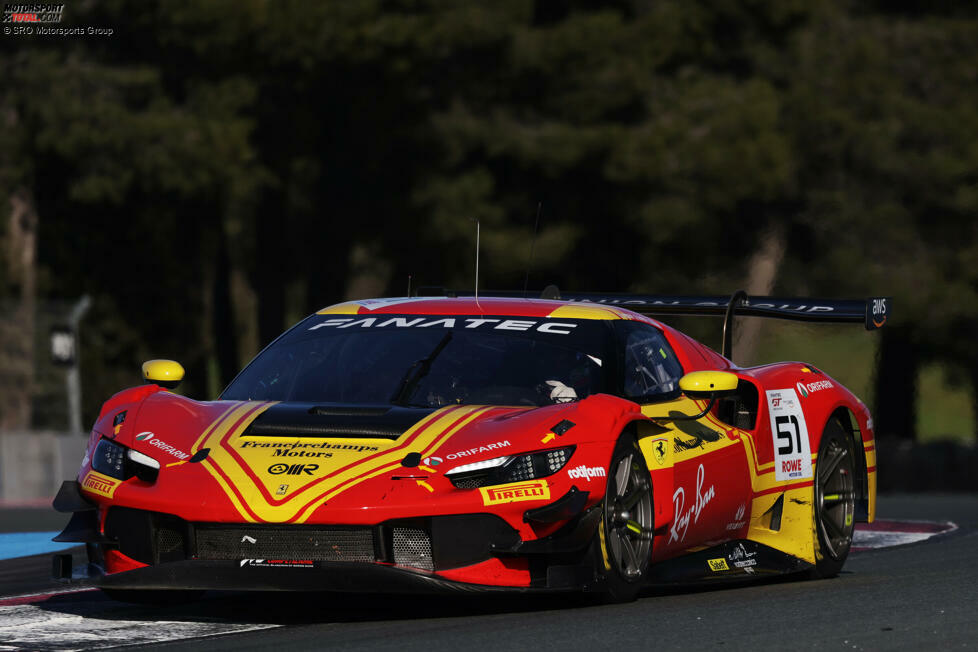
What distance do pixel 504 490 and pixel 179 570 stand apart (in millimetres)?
1149

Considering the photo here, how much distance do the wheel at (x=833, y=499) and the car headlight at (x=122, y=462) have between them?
3.36 meters

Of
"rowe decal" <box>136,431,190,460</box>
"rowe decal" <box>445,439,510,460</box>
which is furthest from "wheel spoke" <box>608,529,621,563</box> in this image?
"rowe decal" <box>136,431,190,460</box>

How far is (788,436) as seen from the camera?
8.62 meters

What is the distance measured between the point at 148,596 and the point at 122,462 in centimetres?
63

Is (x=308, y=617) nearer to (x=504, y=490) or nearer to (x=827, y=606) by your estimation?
(x=504, y=490)

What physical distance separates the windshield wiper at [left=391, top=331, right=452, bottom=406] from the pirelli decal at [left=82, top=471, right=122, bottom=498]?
117 centimetres

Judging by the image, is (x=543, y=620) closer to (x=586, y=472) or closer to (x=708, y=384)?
(x=586, y=472)

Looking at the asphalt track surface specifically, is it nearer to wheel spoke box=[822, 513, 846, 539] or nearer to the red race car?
the red race car

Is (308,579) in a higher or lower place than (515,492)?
lower

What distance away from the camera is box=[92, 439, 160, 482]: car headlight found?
22.2ft

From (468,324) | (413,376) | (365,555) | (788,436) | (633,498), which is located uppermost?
(468,324)

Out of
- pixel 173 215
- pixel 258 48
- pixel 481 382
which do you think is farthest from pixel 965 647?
pixel 173 215

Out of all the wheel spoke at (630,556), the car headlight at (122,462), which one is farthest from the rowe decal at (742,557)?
the car headlight at (122,462)

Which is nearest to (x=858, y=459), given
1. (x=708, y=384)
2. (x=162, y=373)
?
(x=708, y=384)
